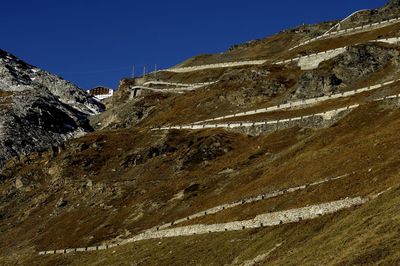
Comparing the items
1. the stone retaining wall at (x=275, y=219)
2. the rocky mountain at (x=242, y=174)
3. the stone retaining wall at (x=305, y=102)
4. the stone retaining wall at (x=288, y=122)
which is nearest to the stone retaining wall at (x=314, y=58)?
the rocky mountain at (x=242, y=174)

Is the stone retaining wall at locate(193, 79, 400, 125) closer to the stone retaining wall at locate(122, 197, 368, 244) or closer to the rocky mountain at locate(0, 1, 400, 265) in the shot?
the rocky mountain at locate(0, 1, 400, 265)

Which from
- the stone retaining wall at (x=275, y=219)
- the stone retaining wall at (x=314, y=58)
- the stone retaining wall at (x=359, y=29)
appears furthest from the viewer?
the stone retaining wall at (x=359, y=29)

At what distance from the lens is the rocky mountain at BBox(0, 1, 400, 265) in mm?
55969

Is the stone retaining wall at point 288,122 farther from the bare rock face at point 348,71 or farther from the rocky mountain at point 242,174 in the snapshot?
the bare rock face at point 348,71

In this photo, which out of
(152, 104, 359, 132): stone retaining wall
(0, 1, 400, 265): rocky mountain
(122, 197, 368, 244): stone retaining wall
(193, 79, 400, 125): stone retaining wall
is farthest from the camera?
(193, 79, 400, 125): stone retaining wall

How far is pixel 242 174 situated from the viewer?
96.6 metres

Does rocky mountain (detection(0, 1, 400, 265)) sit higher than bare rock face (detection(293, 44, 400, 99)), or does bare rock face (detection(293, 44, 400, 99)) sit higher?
bare rock face (detection(293, 44, 400, 99))

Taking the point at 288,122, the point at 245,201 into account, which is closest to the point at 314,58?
the point at 288,122

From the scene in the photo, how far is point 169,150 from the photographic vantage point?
421 ft

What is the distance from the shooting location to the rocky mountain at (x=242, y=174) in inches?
2203

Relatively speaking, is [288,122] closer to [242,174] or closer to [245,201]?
[242,174]

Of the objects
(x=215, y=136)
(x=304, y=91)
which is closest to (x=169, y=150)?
(x=215, y=136)

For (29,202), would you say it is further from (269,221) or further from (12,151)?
(269,221)

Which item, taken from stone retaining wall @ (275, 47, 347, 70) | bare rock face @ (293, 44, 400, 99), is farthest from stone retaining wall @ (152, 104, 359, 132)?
stone retaining wall @ (275, 47, 347, 70)
